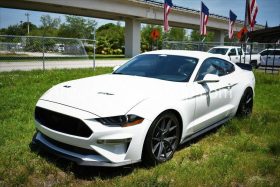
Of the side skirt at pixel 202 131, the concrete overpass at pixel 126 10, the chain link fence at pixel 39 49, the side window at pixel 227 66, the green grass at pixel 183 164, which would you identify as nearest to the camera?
the green grass at pixel 183 164

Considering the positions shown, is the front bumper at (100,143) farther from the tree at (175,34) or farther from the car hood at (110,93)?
the tree at (175,34)

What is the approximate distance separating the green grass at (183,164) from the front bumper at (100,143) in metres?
0.26

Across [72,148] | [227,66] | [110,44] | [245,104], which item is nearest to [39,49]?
[227,66]

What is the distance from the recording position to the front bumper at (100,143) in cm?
365

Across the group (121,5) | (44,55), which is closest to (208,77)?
(44,55)

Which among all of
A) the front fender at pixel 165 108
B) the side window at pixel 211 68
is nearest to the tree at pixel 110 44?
the side window at pixel 211 68

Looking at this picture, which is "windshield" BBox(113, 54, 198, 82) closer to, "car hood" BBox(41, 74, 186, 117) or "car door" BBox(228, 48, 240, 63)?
"car hood" BBox(41, 74, 186, 117)

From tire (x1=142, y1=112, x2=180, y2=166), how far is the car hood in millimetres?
319

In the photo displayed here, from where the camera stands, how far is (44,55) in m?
15.5

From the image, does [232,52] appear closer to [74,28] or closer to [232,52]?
[232,52]

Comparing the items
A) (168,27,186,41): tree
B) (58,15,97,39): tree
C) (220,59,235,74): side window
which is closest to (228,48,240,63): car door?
(220,59,235,74): side window

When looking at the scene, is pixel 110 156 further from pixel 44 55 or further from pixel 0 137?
pixel 44 55

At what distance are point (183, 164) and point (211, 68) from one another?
2.04m

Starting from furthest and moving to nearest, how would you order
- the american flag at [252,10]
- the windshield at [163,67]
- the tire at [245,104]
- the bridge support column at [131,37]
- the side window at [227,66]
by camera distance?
the bridge support column at [131,37] < the american flag at [252,10] < the tire at [245,104] < the side window at [227,66] < the windshield at [163,67]
